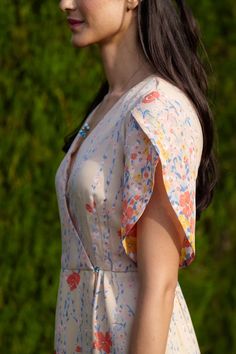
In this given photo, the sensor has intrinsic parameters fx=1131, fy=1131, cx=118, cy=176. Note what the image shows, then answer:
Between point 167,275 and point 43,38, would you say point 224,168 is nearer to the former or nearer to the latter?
point 43,38

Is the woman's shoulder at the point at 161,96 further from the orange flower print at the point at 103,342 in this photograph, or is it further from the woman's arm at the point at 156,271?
the orange flower print at the point at 103,342

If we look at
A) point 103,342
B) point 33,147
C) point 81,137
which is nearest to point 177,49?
point 81,137

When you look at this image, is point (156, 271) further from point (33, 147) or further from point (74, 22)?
point (33, 147)

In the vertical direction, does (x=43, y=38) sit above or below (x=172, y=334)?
above

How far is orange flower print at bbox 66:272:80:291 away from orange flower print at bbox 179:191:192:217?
1.21 ft

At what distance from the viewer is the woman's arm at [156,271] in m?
2.67

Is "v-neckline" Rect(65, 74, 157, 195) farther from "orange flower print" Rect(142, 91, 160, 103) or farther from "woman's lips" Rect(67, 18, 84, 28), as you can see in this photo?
"woman's lips" Rect(67, 18, 84, 28)

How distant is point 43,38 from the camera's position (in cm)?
502

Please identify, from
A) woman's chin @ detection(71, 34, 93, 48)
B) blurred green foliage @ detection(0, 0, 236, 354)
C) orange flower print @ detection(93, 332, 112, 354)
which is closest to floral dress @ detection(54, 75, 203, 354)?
orange flower print @ detection(93, 332, 112, 354)

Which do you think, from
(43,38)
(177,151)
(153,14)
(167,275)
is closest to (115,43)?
(153,14)

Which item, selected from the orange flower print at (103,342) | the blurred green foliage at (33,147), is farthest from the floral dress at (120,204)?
the blurred green foliage at (33,147)

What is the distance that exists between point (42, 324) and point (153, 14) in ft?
7.66

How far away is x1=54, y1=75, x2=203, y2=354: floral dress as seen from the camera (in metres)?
2.72

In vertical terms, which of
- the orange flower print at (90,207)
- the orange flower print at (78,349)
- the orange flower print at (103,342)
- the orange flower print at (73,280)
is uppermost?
the orange flower print at (90,207)
